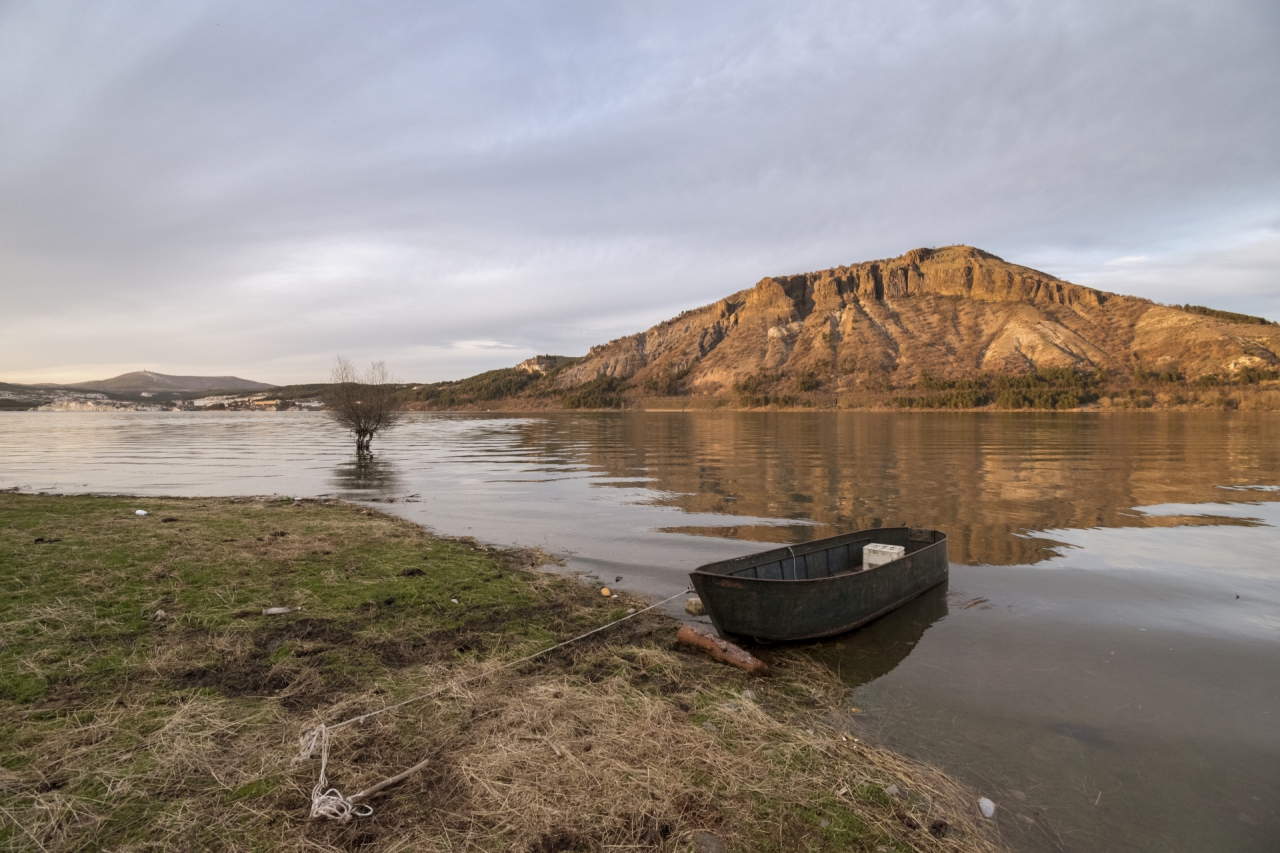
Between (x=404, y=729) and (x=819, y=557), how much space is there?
26.4 feet

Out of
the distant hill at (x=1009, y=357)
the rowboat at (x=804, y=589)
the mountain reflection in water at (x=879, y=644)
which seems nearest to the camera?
the mountain reflection in water at (x=879, y=644)

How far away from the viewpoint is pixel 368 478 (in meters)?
31.7

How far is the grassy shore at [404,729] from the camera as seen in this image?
15.4ft

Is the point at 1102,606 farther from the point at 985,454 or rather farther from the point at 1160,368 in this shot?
the point at 1160,368

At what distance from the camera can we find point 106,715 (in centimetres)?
591

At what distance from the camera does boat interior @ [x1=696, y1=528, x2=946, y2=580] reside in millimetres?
10133

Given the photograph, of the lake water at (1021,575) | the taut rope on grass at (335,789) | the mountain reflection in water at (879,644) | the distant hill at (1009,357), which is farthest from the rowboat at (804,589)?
the distant hill at (1009,357)

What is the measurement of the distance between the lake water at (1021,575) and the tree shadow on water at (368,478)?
0.72ft

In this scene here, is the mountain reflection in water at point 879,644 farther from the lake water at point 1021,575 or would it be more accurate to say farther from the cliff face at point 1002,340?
the cliff face at point 1002,340

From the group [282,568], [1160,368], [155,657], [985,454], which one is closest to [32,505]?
[282,568]

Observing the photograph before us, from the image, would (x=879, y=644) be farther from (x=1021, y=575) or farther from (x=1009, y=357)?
(x=1009, y=357)

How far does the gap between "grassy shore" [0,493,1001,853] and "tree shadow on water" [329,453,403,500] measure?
16.1 m

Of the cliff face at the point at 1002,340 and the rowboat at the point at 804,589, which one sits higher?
the cliff face at the point at 1002,340

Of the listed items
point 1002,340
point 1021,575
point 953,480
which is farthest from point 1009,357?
point 1021,575
